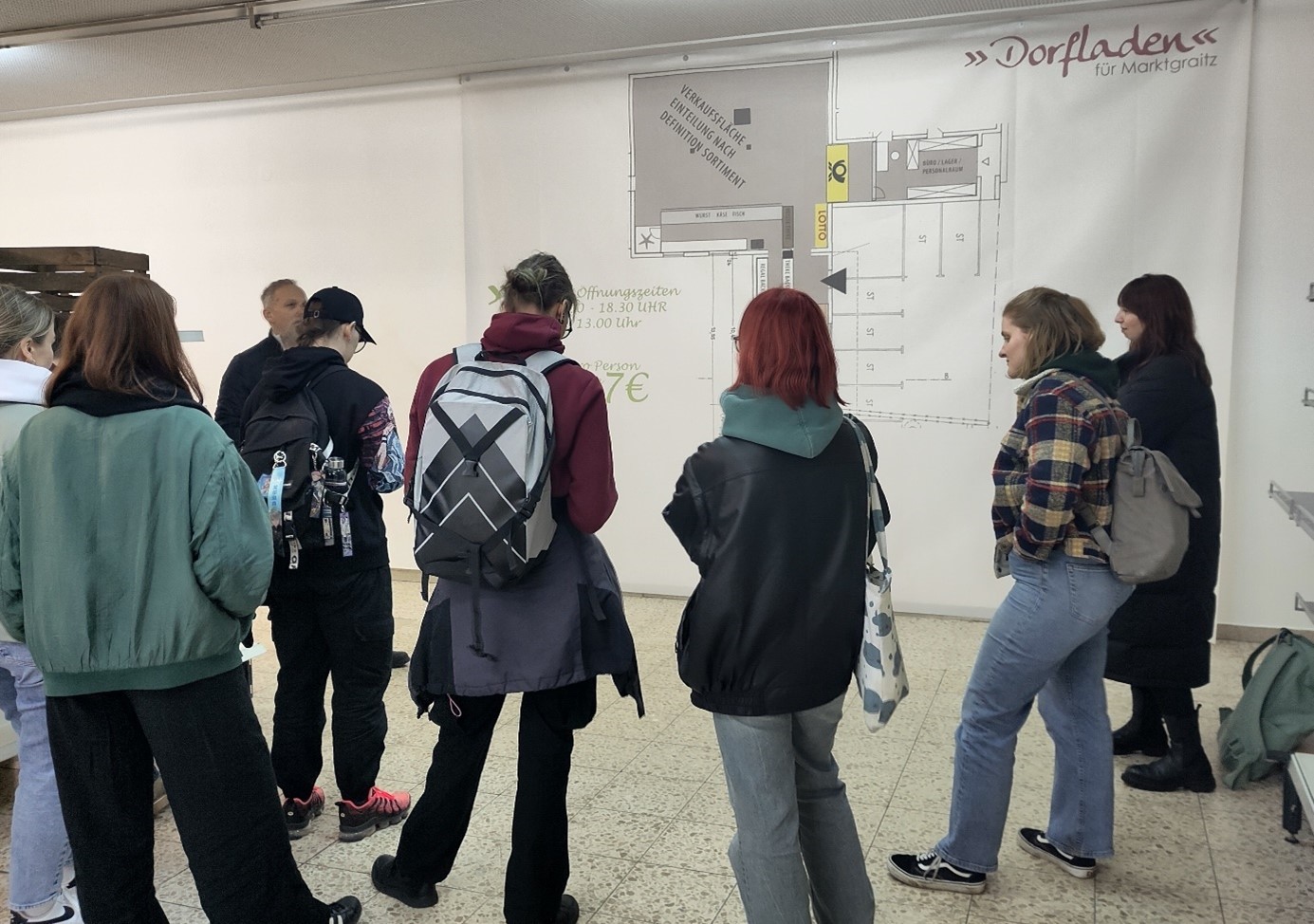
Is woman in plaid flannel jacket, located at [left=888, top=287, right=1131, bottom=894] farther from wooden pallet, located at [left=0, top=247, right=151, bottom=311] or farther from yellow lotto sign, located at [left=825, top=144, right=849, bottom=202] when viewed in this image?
wooden pallet, located at [left=0, top=247, right=151, bottom=311]

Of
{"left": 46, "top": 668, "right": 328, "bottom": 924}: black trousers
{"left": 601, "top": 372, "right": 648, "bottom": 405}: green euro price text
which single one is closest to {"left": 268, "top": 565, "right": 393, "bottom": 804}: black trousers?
{"left": 46, "top": 668, "right": 328, "bottom": 924}: black trousers

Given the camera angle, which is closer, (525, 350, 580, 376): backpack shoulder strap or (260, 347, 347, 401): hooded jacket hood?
(525, 350, 580, 376): backpack shoulder strap

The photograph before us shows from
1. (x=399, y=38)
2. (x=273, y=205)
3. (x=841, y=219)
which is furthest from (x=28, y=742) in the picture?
(x=273, y=205)

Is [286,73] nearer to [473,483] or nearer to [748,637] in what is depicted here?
[473,483]

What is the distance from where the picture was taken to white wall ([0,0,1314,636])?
13.2 ft

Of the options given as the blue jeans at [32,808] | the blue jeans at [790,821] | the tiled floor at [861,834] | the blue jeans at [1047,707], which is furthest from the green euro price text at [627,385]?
the blue jeans at [790,821]

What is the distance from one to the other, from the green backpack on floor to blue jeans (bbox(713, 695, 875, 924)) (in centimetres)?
157

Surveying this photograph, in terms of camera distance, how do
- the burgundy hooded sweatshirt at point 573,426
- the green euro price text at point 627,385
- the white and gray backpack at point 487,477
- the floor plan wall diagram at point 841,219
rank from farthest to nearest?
1. the green euro price text at point 627,385
2. the floor plan wall diagram at point 841,219
3. the burgundy hooded sweatshirt at point 573,426
4. the white and gray backpack at point 487,477

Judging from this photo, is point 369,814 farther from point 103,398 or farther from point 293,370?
point 103,398

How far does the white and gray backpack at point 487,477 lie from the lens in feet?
6.04

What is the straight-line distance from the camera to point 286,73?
504 centimetres

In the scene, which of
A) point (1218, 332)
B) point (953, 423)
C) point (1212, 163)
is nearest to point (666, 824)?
point (953, 423)

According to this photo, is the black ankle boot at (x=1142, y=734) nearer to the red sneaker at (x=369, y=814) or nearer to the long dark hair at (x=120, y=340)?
the red sneaker at (x=369, y=814)

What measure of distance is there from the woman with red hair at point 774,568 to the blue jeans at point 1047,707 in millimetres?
601
